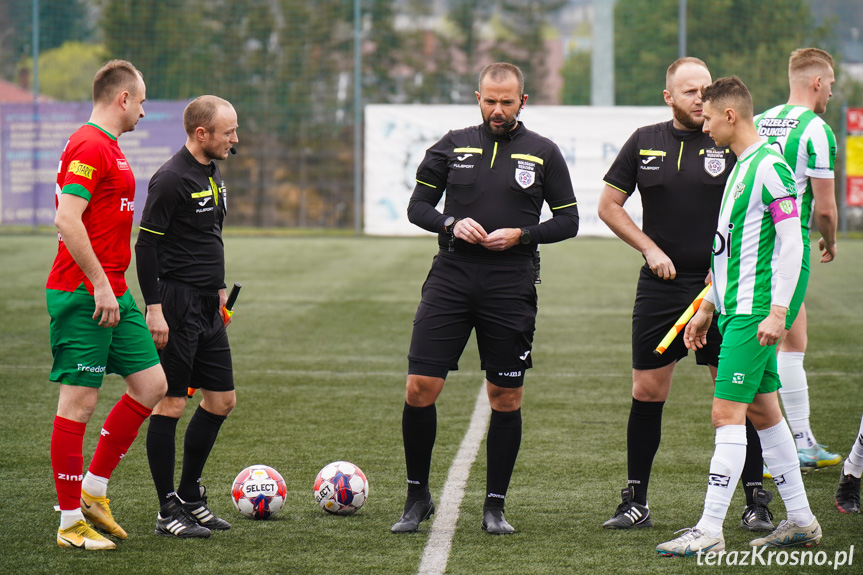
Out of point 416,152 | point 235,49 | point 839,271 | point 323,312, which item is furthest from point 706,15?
point 323,312

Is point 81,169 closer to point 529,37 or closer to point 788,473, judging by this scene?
point 788,473

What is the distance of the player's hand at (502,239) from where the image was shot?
15.4ft

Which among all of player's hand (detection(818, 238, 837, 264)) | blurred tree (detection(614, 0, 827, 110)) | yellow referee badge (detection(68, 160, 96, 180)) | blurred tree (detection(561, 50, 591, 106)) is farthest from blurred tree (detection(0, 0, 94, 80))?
player's hand (detection(818, 238, 837, 264))

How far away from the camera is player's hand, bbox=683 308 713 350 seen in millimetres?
4660

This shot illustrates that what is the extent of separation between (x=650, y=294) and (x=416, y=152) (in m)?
18.1

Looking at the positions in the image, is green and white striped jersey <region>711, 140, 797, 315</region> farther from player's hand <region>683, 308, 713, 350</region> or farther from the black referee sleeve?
the black referee sleeve

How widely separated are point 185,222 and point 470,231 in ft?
4.46

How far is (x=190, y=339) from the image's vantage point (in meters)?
4.84

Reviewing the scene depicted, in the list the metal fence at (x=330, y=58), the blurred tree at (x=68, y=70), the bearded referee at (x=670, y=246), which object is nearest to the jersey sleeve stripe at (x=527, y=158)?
the bearded referee at (x=670, y=246)

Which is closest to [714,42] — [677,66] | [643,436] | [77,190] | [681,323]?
[677,66]

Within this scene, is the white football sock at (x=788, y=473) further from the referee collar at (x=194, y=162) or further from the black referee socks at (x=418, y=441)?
the referee collar at (x=194, y=162)

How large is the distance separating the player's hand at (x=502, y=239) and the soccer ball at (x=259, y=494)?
1.59 m

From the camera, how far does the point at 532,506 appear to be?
5250 mm

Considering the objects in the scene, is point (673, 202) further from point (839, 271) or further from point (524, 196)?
point (839, 271)
